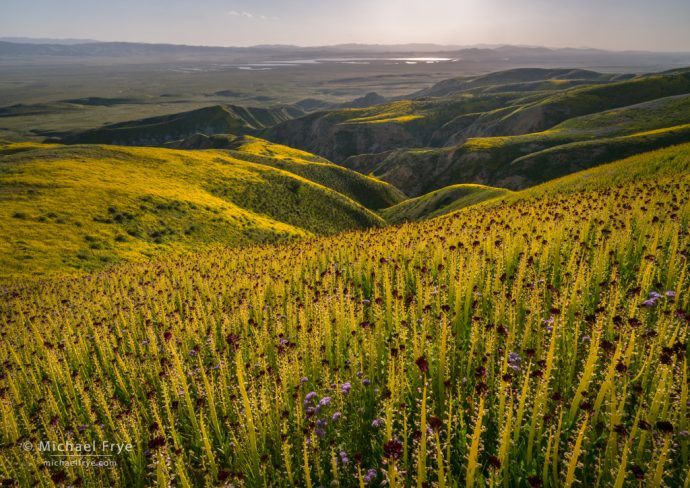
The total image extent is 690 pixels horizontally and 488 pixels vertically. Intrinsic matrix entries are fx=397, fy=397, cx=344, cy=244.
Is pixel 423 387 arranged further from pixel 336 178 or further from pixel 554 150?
pixel 336 178

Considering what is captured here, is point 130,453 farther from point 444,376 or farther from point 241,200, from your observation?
point 241,200

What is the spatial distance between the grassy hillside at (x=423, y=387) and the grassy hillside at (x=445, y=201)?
5258 cm

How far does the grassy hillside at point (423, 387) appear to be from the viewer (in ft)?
10.3

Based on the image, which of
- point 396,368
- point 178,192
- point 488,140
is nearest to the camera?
point 396,368

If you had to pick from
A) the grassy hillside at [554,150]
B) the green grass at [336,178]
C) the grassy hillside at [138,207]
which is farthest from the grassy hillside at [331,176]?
the grassy hillside at [554,150]

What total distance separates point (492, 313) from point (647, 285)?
196 cm

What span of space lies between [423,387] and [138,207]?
58.4 meters

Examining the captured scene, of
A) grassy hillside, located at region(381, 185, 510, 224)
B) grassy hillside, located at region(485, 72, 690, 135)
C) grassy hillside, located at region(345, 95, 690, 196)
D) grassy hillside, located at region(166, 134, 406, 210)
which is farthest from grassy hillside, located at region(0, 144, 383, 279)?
grassy hillside, located at region(485, 72, 690, 135)

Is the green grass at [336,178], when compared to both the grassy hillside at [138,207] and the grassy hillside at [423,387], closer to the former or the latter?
the grassy hillside at [138,207]

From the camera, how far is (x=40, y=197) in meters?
52.0

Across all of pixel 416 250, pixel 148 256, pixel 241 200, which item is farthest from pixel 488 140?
pixel 416 250

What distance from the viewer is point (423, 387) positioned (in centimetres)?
423

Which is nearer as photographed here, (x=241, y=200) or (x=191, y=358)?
(x=191, y=358)

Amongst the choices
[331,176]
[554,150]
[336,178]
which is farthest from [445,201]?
[331,176]
